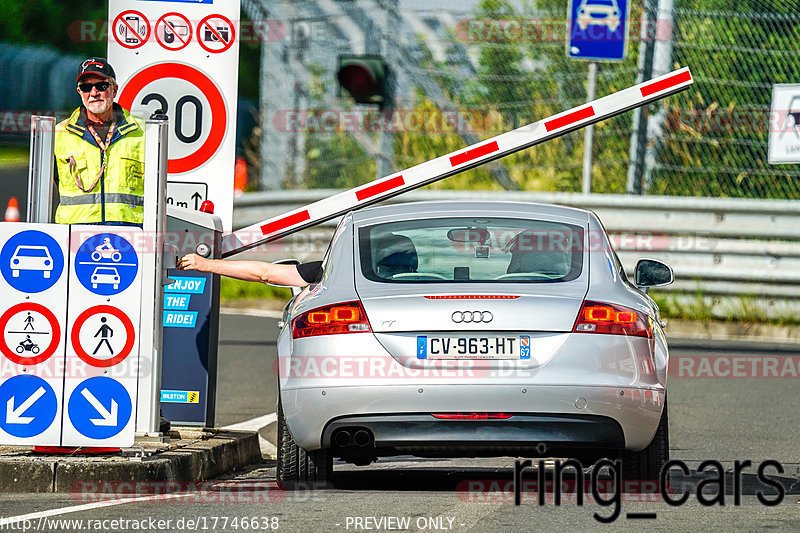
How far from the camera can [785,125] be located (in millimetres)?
16469

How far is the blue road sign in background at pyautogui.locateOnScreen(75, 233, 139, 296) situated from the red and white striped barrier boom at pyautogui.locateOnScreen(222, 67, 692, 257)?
151 centimetres

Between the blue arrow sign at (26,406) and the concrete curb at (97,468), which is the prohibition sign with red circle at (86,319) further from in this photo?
the concrete curb at (97,468)

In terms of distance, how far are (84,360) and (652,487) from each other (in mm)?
2636

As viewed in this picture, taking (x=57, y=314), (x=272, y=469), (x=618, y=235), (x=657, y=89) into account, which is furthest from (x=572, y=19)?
(x=57, y=314)

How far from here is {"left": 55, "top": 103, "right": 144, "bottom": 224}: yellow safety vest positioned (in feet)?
26.2

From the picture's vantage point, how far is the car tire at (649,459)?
7.29 metres

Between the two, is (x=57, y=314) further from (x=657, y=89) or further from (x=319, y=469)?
(x=657, y=89)

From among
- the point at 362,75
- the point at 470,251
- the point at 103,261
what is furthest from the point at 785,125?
the point at 103,261

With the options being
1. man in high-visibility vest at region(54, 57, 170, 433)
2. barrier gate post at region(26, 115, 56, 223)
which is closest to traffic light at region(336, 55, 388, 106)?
man in high-visibility vest at region(54, 57, 170, 433)

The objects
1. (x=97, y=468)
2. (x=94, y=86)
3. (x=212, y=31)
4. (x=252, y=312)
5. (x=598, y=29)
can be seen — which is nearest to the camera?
(x=97, y=468)

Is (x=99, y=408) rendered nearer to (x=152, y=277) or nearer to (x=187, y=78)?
(x=152, y=277)

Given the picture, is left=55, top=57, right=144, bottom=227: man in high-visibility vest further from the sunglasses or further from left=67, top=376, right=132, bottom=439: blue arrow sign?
left=67, top=376, right=132, bottom=439: blue arrow sign

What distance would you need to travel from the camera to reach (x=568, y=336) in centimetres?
691

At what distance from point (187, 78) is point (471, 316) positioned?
9.77 feet
